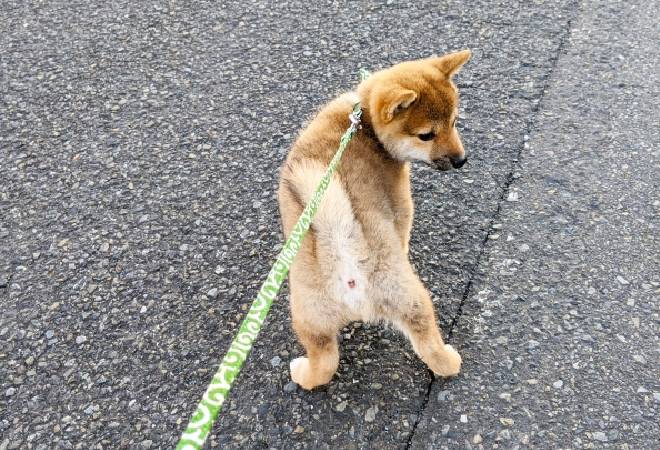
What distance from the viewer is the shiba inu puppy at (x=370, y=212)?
7.45 ft

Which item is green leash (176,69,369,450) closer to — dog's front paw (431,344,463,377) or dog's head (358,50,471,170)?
dog's head (358,50,471,170)

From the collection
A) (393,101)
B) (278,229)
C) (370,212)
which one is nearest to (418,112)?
(393,101)

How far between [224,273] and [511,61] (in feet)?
8.38

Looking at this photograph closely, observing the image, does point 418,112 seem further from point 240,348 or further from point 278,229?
point 240,348

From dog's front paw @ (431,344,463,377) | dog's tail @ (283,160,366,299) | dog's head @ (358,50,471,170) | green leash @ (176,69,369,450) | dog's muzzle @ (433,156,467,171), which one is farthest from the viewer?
dog's muzzle @ (433,156,467,171)

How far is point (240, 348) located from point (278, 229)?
1774 mm

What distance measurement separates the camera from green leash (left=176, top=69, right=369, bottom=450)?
1.51 m

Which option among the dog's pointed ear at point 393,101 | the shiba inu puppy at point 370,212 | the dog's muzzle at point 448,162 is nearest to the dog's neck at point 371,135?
the shiba inu puppy at point 370,212

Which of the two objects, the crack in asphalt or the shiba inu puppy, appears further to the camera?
the crack in asphalt

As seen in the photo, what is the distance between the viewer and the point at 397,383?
8.64ft

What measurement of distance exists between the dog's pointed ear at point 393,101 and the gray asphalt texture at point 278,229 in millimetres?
764

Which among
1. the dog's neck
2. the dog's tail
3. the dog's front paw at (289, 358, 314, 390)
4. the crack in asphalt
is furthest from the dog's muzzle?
the dog's front paw at (289, 358, 314, 390)

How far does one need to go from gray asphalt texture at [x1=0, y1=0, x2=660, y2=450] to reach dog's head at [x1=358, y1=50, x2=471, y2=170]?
52cm

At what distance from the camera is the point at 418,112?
9.39ft
